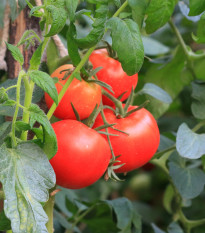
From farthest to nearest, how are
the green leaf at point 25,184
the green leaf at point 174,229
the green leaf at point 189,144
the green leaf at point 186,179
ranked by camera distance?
the green leaf at point 174,229 < the green leaf at point 186,179 < the green leaf at point 189,144 < the green leaf at point 25,184

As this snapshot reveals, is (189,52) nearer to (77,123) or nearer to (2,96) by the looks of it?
(77,123)

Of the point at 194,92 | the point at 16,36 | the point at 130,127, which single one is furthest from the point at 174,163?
the point at 16,36

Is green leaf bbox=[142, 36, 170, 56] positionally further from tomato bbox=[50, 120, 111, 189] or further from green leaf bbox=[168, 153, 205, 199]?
tomato bbox=[50, 120, 111, 189]

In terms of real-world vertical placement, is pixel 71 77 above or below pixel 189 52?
above

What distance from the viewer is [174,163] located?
2.96 feet

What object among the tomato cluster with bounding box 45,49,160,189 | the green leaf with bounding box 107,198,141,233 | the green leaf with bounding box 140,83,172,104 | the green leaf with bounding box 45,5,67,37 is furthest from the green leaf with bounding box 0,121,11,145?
the green leaf with bounding box 107,198,141,233

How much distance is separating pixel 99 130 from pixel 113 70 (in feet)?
0.30

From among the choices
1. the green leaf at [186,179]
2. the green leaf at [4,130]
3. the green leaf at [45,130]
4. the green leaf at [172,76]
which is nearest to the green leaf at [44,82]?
the green leaf at [45,130]

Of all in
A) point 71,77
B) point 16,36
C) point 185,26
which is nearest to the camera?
point 71,77

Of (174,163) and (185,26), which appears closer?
(174,163)

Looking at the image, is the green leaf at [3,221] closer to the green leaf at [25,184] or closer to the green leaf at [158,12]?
the green leaf at [25,184]

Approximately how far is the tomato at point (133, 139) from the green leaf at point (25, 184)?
0.16m

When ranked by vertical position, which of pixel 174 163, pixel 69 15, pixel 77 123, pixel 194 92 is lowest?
pixel 174 163

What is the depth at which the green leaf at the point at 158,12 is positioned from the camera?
0.56 meters
